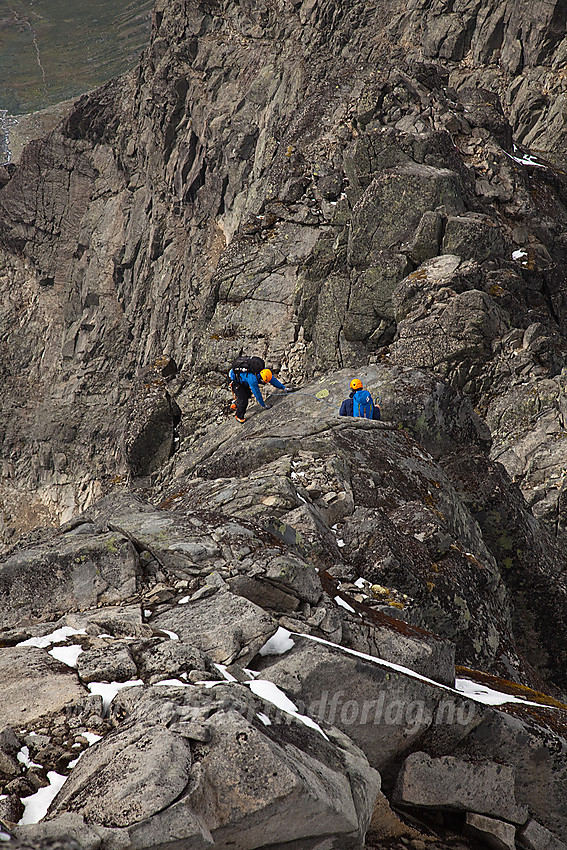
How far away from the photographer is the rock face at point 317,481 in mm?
5547

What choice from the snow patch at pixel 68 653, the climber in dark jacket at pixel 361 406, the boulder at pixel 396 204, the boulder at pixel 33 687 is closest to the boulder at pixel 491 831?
the boulder at pixel 33 687

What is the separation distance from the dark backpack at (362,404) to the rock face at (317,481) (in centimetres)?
70

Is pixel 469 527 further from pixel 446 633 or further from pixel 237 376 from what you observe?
pixel 237 376

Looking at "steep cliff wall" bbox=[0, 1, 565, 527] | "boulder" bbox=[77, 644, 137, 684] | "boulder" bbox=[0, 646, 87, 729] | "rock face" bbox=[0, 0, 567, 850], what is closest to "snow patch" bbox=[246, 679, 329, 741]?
"rock face" bbox=[0, 0, 567, 850]

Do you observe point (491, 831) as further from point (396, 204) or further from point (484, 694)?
point (396, 204)

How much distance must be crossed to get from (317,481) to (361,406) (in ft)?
13.4

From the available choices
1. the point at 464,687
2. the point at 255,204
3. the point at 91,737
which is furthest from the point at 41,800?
the point at 255,204

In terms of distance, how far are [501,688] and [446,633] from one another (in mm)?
2132

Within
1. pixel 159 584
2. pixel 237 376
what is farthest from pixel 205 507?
pixel 237 376

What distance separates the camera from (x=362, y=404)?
16.7m

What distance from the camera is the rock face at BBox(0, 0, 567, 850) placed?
18.2ft

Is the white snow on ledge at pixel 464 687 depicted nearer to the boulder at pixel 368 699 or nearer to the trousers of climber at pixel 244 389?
the boulder at pixel 368 699

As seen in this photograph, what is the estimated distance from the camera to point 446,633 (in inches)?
442

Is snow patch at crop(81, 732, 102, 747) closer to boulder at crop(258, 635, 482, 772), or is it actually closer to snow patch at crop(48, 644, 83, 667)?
snow patch at crop(48, 644, 83, 667)
